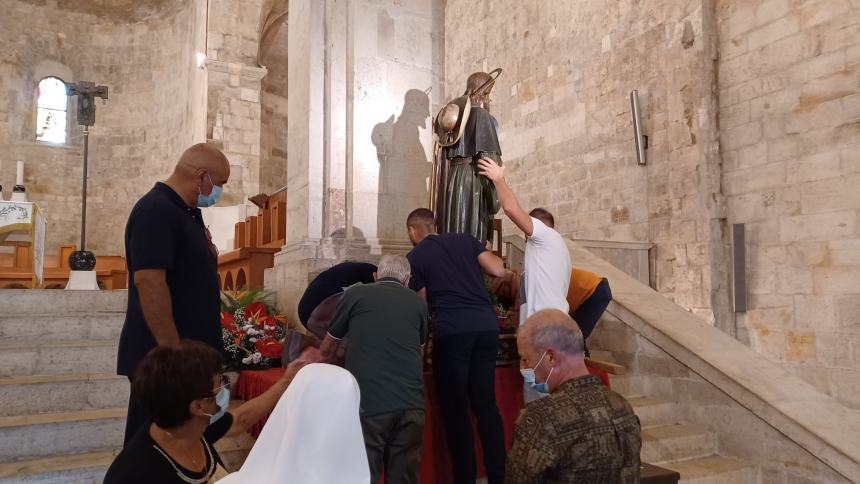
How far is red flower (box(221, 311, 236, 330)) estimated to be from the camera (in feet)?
16.0

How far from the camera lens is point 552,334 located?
2002mm

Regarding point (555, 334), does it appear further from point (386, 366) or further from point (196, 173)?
point (196, 173)

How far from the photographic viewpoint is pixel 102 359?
170 inches

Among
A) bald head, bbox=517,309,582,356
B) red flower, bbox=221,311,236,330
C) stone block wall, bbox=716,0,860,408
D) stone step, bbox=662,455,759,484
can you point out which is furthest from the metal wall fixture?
bald head, bbox=517,309,582,356

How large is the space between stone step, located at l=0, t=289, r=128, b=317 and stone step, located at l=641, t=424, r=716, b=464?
4041mm

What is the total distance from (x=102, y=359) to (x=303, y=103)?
3.19 meters

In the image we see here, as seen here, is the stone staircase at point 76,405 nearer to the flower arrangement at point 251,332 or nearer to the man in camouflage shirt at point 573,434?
the flower arrangement at point 251,332

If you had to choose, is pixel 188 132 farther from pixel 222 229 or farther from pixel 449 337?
pixel 449 337

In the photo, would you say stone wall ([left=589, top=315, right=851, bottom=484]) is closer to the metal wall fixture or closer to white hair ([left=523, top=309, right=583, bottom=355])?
white hair ([left=523, top=309, right=583, bottom=355])

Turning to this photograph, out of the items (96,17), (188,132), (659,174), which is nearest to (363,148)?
(659,174)

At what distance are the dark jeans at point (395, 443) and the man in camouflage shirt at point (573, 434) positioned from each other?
3.30 feet

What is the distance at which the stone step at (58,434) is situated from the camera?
133 inches

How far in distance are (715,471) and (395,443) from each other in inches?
87.6

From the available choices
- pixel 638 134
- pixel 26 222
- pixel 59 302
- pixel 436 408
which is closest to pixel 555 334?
pixel 436 408
